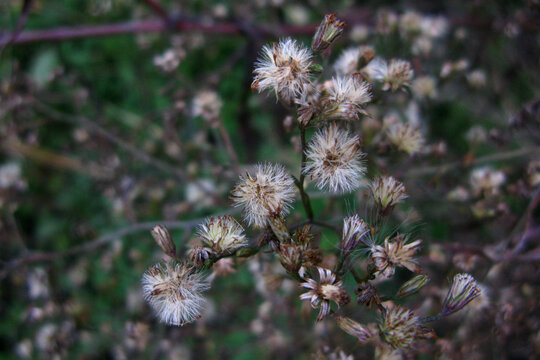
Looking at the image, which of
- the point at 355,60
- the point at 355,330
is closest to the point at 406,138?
the point at 355,60

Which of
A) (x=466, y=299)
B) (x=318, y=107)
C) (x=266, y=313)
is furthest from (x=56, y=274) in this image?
(x=466, y=299)

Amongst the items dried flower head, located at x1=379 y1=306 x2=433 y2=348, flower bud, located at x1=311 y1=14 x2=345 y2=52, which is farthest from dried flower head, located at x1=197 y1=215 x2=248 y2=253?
flower bud, located at x1=311 y1=14 x2=345 y2=52

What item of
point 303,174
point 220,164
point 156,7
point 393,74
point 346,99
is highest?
point 156,7

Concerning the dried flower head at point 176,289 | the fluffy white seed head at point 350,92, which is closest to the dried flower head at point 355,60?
the fluffy white seed head at point 350,92

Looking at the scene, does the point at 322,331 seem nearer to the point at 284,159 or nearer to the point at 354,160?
the point at 354,160

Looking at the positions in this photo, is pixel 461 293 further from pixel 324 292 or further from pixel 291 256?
pixel 291 256

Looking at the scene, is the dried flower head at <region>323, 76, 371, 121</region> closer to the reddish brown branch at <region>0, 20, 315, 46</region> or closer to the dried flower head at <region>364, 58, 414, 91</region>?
the dried flower head at <region>364, 58, 414, 91</region>

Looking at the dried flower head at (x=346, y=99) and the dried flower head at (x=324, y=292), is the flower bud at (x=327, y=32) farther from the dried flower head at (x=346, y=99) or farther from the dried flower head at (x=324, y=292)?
the dried flower head at (x=324, y=292)

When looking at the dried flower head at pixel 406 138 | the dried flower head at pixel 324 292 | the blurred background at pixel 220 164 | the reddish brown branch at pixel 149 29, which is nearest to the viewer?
the dried flower head at pixel 324 292
